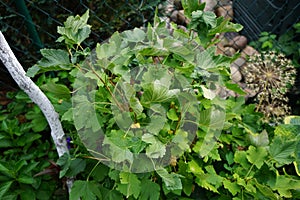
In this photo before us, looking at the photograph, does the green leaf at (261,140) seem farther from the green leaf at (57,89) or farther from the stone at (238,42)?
the stone at (238,42)

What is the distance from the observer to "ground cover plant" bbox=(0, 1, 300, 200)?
1.03 metres

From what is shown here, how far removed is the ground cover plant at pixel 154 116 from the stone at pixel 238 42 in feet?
4.20

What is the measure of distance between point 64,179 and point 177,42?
2.53 feet

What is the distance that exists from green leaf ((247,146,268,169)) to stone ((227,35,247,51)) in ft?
4.57

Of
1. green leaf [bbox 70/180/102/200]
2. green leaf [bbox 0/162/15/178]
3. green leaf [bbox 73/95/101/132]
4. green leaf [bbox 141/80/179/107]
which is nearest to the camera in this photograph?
green leaf [bbox 141/80/179/107]

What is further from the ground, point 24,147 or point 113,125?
point 113,125

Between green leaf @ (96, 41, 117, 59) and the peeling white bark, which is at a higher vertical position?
green leaf @ (96, 41, 117, 59)

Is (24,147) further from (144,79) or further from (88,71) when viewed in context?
(144,79)

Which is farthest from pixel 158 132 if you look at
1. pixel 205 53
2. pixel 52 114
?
pixel 52 114

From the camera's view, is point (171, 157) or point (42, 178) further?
point (42, 178)

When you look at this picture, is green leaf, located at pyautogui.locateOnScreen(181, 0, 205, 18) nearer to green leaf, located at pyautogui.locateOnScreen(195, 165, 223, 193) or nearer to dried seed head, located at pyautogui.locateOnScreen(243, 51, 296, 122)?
green leaf, located at pyautogui.locateOnScreen(195, 165, 223, 193)

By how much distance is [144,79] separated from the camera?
1006 mm

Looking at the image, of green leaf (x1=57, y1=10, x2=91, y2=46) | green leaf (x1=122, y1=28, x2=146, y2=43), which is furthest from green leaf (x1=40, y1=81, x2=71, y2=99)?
green leaf (x1=122, y1=28, x2=146, y2=43)

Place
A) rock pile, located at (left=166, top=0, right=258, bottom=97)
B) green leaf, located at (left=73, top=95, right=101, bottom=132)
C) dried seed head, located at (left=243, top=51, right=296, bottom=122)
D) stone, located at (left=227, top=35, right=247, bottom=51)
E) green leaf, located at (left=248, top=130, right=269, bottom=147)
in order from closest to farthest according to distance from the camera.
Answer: green leaf, located at (left=73, top=95, right=101, bottom=132), green leaf, located at (left=248, top=130, right=269, bottom=147), dried seed head, located at (left=243, top=51, right=296, bottom=122), rock pile, located at (left=166, top=0, right=258, bottom=97), stone, located at (left=227, top=35, right=247, bottom=51)
